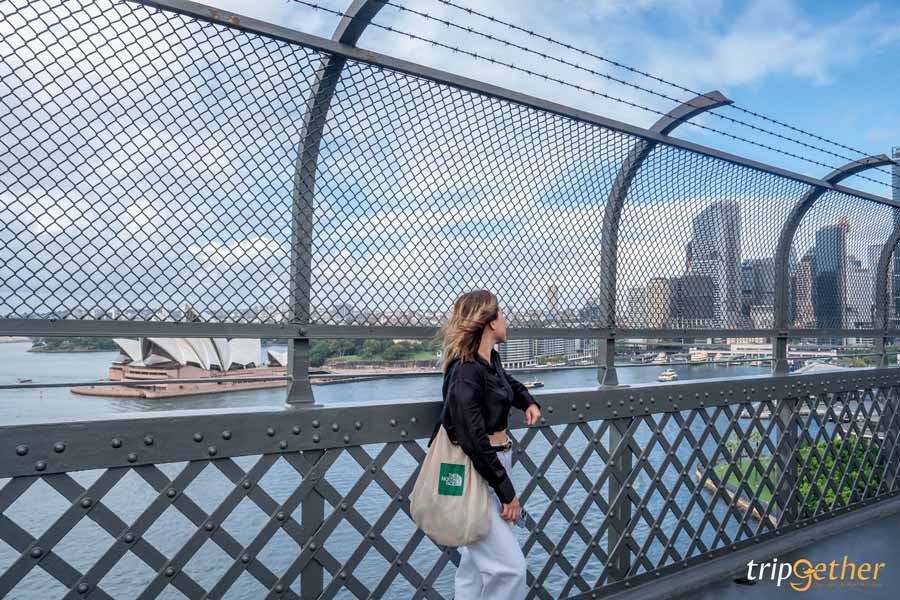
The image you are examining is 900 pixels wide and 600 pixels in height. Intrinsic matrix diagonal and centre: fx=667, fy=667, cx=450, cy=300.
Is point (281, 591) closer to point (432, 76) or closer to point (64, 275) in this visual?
point (64, 275)

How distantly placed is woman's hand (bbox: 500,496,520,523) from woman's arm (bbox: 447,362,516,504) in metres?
0.02

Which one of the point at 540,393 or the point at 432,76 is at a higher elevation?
the point at 432,76

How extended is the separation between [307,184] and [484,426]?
114 centimetres

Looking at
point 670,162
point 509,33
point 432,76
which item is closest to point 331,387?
point 432,76

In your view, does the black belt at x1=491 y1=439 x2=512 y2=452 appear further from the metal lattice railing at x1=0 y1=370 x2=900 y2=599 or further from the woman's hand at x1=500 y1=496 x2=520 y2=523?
the metal lattice railing at x1=0 y1=370 x2=900 y2=599

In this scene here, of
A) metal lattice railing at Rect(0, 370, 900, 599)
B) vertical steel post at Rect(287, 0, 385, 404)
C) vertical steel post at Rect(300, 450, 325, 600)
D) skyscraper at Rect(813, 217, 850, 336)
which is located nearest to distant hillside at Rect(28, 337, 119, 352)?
metal lattice railing at Rect(0, 370, 900, 599)

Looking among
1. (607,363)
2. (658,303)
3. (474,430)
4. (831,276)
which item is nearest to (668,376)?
(658,303)

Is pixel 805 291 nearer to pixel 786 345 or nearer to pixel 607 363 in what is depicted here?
pixel 786 345

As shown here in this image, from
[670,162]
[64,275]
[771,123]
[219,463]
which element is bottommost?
[219,463]

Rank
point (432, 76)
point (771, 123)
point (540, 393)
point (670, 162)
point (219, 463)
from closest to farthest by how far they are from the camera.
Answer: point (219, 463), point (432, 76), point (540, 393), point (670, 162), point (771, 123)

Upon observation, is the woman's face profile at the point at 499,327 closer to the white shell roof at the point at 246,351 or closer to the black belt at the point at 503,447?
the black belt at the point at 503,447

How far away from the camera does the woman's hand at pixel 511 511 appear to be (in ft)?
7.73

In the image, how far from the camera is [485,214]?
3125mm

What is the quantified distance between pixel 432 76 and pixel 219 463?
5.69 ft
